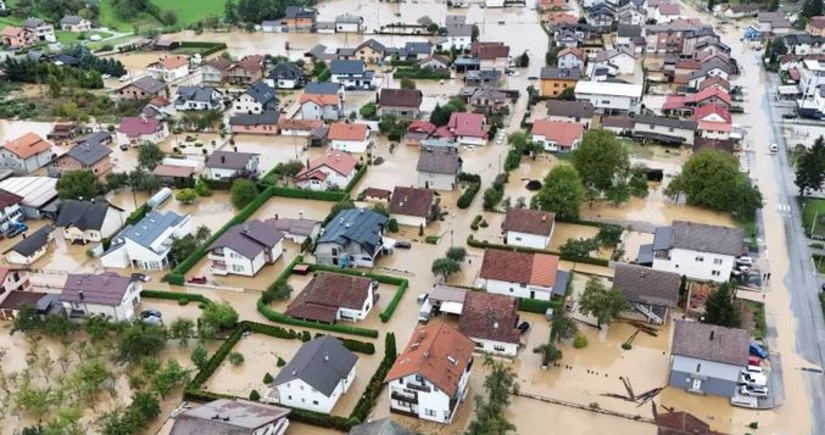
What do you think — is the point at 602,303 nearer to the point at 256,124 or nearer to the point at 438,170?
the point at 438,170

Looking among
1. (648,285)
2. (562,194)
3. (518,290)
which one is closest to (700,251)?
(648,285)

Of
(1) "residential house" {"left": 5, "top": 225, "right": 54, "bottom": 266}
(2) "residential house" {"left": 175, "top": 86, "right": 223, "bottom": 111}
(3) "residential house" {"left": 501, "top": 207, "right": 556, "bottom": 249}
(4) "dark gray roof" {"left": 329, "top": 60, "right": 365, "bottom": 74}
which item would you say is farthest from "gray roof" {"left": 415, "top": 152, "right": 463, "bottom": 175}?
(2) "residential house" {"left": 175, "top": 86, "right": 223, "bottom": 111}

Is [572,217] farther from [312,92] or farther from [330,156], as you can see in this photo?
[312,92]

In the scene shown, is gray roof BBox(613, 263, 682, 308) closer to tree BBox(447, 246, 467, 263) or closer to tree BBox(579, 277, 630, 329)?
tree BBox(579, 277, 630, 329)

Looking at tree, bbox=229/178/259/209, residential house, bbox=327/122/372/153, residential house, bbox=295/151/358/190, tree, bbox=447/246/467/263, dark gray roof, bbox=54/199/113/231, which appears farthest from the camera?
residential house, bbox=327/122/372/153

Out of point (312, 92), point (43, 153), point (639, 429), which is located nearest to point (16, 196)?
point (43, 153)

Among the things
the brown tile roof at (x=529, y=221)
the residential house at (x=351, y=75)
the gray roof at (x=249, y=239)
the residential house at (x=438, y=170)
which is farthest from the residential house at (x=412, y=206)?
the residential house at (x=351, y=75)
